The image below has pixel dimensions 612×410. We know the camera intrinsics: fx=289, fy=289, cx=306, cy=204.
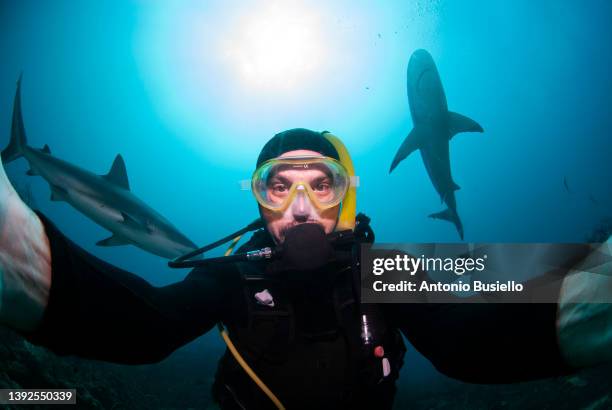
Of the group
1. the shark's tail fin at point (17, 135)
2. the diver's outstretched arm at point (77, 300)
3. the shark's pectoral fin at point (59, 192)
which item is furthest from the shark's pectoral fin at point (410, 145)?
the shark's tail fin at point (17, 135)

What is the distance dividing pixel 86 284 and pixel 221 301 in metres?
0.85

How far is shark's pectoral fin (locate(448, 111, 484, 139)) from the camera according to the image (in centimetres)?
798

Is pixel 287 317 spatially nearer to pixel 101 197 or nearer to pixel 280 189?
pixel 280 189

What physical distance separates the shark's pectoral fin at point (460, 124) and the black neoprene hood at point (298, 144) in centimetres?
689

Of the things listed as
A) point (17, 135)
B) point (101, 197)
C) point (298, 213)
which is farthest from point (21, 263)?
point (17, 135)

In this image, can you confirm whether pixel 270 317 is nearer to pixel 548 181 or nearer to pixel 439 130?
pixel 439 130

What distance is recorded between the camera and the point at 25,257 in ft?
2.86

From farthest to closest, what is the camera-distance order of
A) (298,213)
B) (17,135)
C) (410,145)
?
(410,145) → (17,135) → (298,213)

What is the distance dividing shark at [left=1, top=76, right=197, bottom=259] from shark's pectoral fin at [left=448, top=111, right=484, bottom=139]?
317 inches

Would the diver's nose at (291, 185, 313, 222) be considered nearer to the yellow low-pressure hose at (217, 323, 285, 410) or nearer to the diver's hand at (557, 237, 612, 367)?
the yellow low-pressure hose at (217, 323, 285, 410)

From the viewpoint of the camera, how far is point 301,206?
223 cm

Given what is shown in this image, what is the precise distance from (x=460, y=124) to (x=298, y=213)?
7776 millimetres

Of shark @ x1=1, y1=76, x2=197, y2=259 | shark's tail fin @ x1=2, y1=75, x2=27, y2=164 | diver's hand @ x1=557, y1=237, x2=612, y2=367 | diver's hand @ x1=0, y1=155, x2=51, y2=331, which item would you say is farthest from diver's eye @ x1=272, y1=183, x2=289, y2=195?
shark's tail fin @ x1=2, y1=75, x2=27, y2=164

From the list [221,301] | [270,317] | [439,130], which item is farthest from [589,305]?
[439,130]
